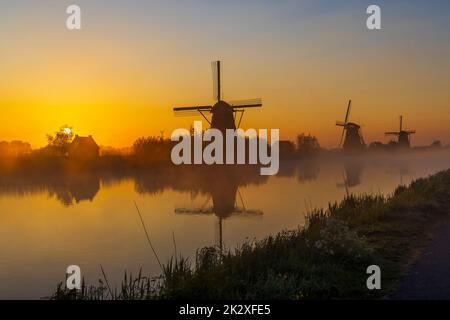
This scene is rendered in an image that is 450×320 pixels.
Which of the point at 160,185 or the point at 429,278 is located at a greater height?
the point at 429,278

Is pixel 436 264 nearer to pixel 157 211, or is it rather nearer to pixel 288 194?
pixel 157 211

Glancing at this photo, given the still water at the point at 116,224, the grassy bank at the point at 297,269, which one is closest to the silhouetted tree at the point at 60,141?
the still water at the point at 116,224

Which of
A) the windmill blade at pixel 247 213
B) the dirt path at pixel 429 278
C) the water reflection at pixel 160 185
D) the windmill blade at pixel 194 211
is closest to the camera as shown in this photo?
the dirt path at pixel 429 278

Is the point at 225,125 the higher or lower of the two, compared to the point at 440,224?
higher

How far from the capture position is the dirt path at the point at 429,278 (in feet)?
20.9

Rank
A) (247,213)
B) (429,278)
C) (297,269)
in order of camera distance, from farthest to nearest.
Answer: (247,213) → (297,269) → (429,278)

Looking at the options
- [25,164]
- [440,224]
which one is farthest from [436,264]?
[25,164]

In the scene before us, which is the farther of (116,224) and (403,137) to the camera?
(403,137)

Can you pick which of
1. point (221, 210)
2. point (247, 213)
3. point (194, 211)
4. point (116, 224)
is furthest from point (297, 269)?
point (221, 210)

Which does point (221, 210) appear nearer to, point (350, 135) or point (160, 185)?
point (160, 185)

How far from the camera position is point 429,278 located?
7148 mm

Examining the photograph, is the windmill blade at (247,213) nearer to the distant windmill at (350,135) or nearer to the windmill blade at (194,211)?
the windmill blade at (194,211)
